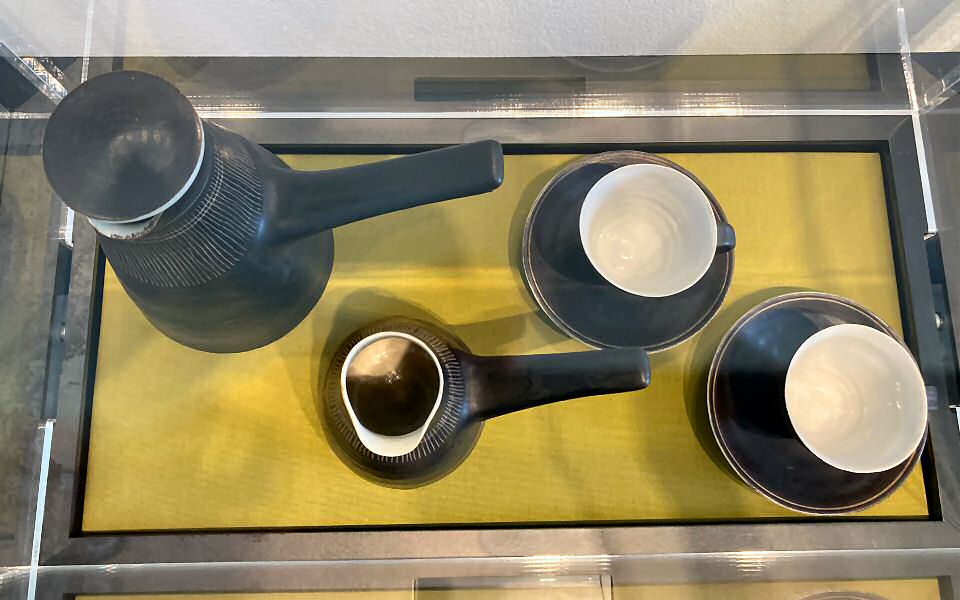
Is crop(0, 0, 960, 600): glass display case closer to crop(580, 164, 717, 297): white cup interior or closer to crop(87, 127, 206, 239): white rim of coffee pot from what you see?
crop(580, 164, 717, 297): white cup interior

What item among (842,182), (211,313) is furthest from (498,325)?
(842,182)

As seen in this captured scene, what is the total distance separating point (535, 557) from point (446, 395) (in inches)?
6.8

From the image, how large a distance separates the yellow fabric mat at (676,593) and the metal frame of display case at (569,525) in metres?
0.01

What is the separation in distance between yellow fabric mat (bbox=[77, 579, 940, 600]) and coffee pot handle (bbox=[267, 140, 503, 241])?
0.97 feet

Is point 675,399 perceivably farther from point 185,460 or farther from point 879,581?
point 185,460

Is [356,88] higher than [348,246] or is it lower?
higher

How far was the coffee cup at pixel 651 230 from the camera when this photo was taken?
53 cm

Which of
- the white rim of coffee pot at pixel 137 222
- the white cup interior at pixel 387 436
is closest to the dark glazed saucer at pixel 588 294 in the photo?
the white cup interior at pixel 387 436

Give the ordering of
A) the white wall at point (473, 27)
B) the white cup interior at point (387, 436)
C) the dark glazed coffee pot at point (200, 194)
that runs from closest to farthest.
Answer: the dark glazed coffee pot at point (200, 194), the white cup interior at point (387, 436), the white wall at point (473, 27)

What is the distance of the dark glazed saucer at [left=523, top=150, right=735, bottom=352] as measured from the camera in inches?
21.9

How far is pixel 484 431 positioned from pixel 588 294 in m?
0.14

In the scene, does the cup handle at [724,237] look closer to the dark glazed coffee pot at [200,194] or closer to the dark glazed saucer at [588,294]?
the dark glazed saucer at [588,294]

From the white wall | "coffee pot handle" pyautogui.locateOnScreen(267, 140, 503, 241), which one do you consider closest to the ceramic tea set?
"coffee pot handle" pyautogui.locateOnScreen(267, 140, 503, 241)

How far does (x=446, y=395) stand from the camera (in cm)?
49
